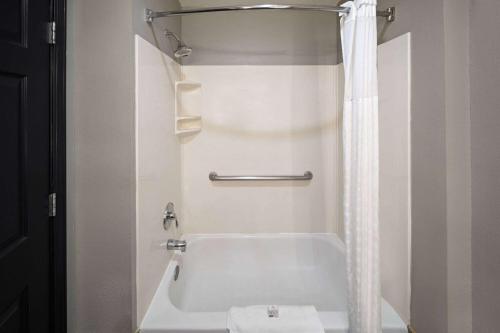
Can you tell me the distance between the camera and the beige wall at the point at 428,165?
1187 millimetres

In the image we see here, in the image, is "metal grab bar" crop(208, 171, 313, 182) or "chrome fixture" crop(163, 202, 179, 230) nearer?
"chrome fixture" crop(163, 202, 179, 230)

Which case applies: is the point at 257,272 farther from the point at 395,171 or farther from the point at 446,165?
the point at 446,165

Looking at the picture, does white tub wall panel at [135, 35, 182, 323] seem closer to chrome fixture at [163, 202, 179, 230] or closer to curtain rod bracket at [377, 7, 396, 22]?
chrome fixture at [163, 202, 179, 230]

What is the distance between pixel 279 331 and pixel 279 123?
1521 mm

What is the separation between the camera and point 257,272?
2342mm

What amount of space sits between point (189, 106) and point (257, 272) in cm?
140

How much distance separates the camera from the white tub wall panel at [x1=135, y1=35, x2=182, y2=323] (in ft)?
4.59
